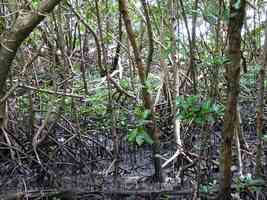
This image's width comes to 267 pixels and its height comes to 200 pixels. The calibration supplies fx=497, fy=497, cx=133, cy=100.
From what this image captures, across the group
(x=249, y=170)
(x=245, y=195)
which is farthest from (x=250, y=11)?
(x=245, y=195)

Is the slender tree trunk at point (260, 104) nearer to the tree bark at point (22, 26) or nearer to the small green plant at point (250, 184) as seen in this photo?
the small green plant at point (250, 184)

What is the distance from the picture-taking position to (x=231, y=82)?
2.47 m

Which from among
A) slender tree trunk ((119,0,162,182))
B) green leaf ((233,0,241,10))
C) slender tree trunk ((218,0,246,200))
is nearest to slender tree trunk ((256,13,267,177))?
slender tree trunk ((218,0,246,200))

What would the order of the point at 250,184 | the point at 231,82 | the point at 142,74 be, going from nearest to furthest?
1. the point at 231,82
2. the point at 250,184
3. the point at 142,74

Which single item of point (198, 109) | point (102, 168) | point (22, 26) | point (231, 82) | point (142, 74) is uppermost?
point (22, 26)

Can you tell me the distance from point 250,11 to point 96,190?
167 inches

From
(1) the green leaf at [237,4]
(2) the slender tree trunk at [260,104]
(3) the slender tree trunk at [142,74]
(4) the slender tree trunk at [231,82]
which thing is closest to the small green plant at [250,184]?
(2) the slender tree trunk at [260,104]

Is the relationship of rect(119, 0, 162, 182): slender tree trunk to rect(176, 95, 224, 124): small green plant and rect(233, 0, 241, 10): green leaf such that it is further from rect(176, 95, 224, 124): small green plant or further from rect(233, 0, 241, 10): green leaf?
rect(233, 0, 241, 10): green leaf

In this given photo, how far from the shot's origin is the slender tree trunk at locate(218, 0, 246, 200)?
2.36 m

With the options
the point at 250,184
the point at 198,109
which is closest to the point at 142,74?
the point at 198,109

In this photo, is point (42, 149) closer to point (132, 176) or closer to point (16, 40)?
point (132, 176)

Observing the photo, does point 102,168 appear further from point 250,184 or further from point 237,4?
point 237,4

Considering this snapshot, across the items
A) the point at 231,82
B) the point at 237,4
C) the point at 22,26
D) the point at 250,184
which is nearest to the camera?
the point at 237,4

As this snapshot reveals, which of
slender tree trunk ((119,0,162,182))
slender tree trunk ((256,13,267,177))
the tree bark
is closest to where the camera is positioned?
slender tree trunk ((256,13,267,177))
